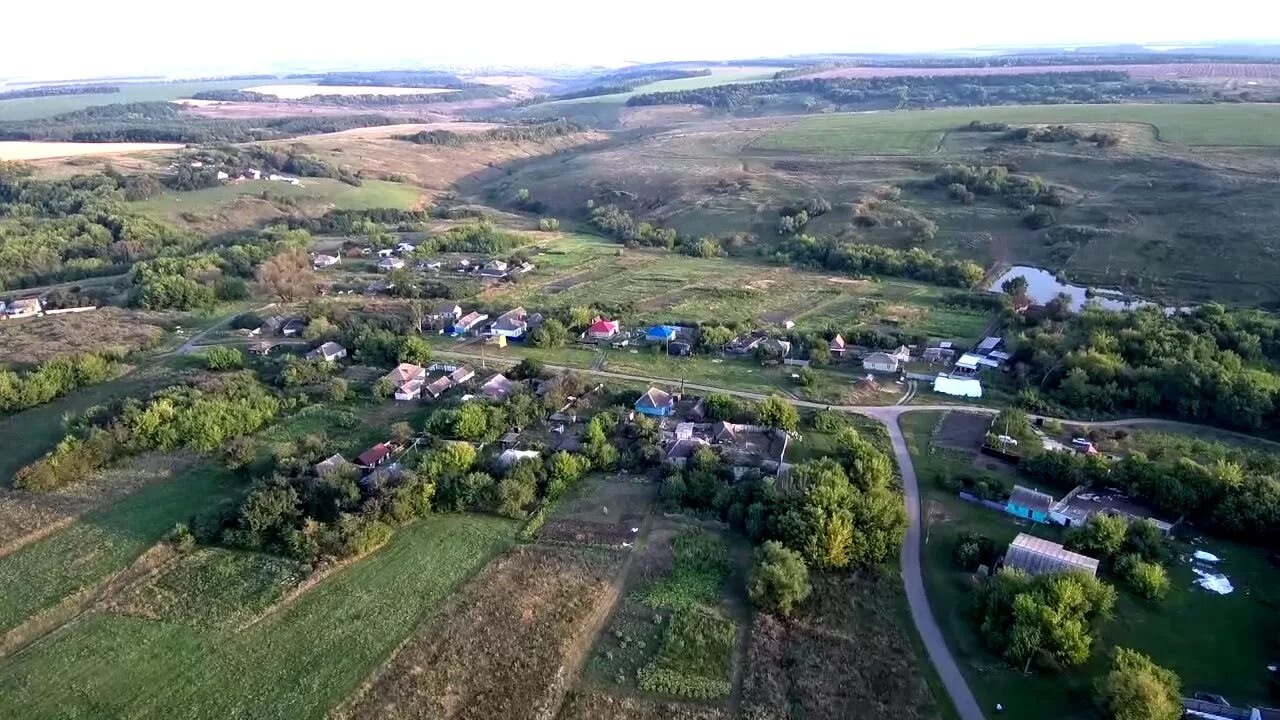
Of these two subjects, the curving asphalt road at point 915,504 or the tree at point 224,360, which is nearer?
the curving asphalt road at point 915,504

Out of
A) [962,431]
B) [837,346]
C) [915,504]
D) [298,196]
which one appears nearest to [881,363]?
[837,346]

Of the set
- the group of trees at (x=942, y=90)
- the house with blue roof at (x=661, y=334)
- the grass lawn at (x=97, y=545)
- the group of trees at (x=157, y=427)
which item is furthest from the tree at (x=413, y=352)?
the group of trees at (x=942, y=90)

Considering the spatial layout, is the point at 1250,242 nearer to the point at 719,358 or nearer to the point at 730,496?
the point at 719,358

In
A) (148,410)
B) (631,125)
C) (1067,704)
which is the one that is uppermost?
(631,125)

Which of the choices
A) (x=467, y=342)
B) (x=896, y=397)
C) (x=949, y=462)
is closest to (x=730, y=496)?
(x=949, y=462)

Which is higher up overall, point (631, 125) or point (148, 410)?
point (631, 125)

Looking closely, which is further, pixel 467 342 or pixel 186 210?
pixel 186 210

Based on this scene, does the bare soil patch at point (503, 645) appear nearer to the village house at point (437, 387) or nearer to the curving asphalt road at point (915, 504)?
the curving asphalt road at point (915, 504)
